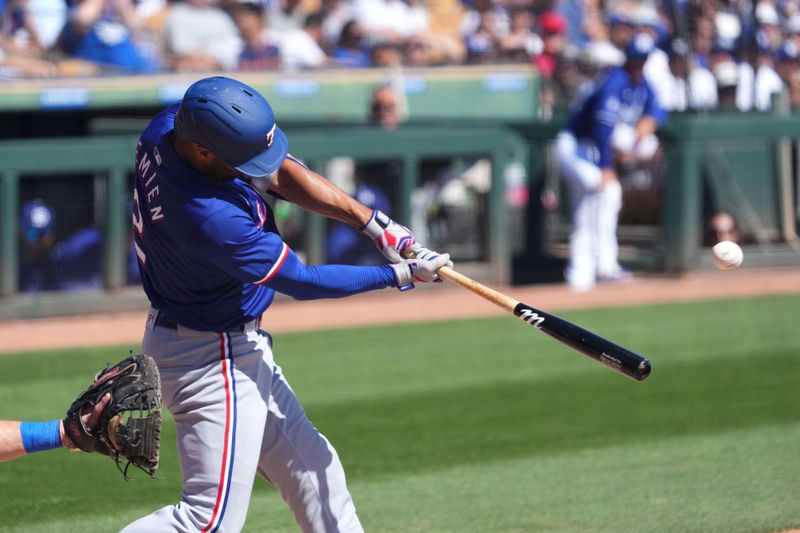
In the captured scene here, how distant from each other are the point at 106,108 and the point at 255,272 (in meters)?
9.80

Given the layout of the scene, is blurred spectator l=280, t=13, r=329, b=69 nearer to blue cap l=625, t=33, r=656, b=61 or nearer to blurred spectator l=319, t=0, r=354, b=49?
blurred spectator l=319, t=0, r=354, b=49

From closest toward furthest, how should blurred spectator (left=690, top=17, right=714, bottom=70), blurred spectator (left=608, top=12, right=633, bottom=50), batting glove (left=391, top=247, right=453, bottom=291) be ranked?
batting glove (left=391, top=247, right=453, bottom=291)
blurred spectator (left=608, top=12, right=633, bottom=50)
blurred spectator (left=690, top=17, right=714, bottom=70)

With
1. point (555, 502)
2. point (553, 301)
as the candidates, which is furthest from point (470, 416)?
point (553, 301)

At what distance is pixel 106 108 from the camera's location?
12.9 m

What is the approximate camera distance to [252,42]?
13.2m

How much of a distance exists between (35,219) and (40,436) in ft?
21.5

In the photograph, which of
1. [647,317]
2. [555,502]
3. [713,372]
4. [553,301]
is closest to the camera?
[555,502]

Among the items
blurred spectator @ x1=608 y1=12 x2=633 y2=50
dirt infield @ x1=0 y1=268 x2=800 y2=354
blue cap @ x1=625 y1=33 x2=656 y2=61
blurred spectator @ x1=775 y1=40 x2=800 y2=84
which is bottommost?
dirt infield @ x1=0 y1=268 x2=800 y2=354

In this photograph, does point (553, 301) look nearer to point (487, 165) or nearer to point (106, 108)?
point (487, 165)

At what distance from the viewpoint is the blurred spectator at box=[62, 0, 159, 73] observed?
12328 millimetres

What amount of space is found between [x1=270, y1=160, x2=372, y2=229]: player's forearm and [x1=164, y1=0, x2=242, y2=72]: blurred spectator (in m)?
8.76

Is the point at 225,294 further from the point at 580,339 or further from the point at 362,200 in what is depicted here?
the point at 362,200

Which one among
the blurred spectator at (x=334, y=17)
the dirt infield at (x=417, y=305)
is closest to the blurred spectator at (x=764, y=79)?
the dirt infield at (x=417, y=305)

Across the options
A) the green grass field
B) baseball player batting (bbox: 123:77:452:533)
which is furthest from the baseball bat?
the green grass field
